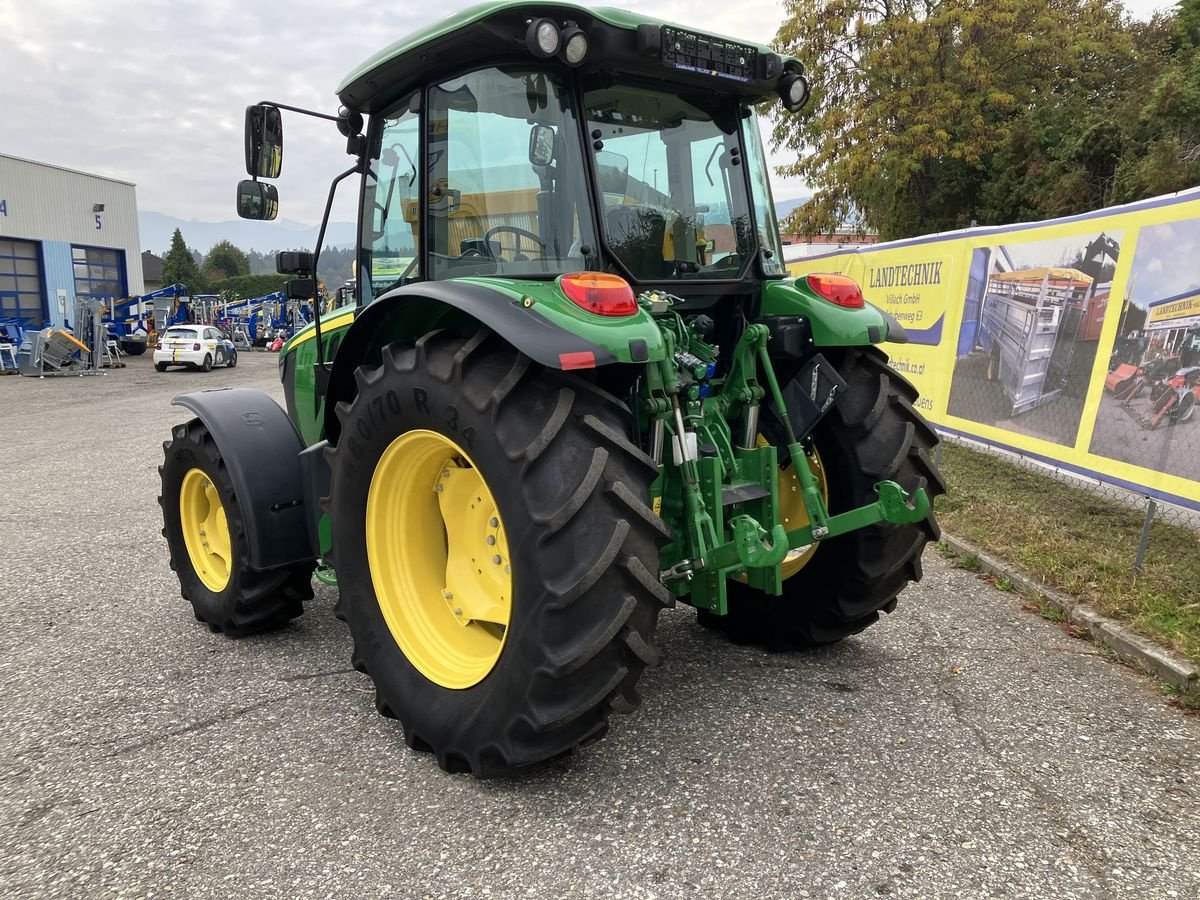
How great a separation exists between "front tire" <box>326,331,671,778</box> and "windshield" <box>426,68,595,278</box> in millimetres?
465

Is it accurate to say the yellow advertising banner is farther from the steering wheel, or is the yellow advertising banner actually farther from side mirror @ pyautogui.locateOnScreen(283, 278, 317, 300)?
side mirror @ pyautogui.locateOnScreen(283, 278, 317, 300)

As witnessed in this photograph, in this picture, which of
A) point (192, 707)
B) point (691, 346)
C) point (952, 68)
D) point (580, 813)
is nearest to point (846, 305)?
point (691, 346)

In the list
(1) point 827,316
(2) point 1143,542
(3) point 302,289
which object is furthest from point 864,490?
(3) point 302,289

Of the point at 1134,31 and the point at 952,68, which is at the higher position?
the point at 1134,31

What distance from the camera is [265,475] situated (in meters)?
3.71

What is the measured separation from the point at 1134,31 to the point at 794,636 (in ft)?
84.2

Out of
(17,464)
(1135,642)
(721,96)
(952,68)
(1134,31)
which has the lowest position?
(17,464)

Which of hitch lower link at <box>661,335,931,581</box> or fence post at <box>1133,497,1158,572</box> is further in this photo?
fence post at <box>1133,497,1158,572</box>

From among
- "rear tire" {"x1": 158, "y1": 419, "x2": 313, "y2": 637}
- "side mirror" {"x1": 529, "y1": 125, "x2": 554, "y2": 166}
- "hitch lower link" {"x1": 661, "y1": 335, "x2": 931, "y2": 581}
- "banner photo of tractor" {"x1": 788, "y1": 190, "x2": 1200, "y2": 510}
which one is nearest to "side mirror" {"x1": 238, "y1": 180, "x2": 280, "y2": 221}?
"rear tire" {"x1": 158, "y1": 419, "x2": 313, "y2": 637}

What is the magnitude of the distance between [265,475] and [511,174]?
1780 mm

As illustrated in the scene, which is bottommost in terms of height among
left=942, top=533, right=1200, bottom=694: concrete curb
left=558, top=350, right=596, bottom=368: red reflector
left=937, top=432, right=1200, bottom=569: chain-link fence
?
left=942, top=533, right=1200, bottom=694: concrete curb

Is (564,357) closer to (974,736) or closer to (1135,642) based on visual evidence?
(974,736)

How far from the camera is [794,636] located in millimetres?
3611

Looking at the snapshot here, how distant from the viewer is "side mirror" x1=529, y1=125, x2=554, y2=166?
289cm
